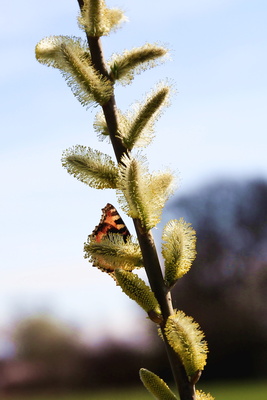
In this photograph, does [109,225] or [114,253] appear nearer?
[114,253]

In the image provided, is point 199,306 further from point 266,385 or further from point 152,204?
point 152,204

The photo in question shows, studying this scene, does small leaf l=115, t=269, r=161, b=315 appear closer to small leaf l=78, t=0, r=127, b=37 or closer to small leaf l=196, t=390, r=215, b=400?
small leaf l=196, t=390, r=215, b=400

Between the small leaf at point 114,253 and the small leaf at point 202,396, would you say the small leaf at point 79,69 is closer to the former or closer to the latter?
the small leaf at point 114,253

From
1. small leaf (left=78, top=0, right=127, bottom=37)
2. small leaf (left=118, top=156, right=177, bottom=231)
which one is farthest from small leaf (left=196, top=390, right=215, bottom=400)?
small leaf (left=78, top=0, right=127, bottom=37)

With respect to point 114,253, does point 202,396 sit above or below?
below

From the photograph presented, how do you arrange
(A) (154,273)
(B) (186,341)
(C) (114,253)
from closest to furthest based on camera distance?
(B) (186,341)
(A) (154,273)
(C) (114,253)

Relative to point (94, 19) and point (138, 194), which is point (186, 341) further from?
point (94, 19)

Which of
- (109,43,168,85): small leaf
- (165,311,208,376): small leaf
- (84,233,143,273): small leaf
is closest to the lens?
(165,311,208,376): small leaf

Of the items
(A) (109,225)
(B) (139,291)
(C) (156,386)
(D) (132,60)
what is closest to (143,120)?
(D) (132,60)

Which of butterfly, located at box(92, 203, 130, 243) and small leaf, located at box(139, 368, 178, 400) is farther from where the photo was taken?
butterfly, located at box(92, 203, 130, 243)

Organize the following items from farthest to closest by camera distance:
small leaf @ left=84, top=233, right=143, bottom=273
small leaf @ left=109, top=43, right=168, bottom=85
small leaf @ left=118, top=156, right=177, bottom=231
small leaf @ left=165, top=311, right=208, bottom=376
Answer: small leaf @ left=109, top=43, right=168, bottom=85
small leaf @ left=84, top=233, right=143, bottom=273
small leaf @ left=118, top=156, right=177, bottom=231
small leaf @ left=165, top=311, right=208, bottom=376

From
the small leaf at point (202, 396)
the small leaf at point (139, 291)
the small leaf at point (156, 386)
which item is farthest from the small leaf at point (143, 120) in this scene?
the small leaf at point (202, 396)

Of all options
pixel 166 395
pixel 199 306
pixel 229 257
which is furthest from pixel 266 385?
pixel 166 395
